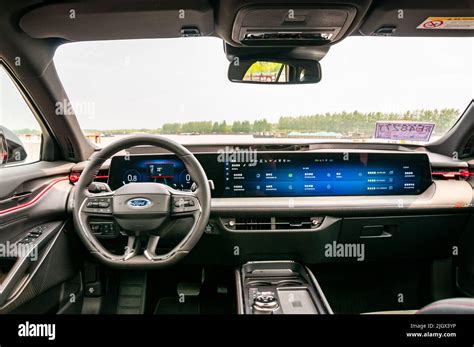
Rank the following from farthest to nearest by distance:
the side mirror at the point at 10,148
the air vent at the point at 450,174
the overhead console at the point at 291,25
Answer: the air vent at the point at 450,174 → the side mirror at the point at 10,148 → the overhead console at the point at 291,25

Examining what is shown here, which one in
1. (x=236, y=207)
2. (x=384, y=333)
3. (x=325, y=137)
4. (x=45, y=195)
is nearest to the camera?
(x=384, y=333)

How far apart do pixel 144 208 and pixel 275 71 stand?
127 centimetres

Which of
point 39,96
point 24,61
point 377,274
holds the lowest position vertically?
point 377,274

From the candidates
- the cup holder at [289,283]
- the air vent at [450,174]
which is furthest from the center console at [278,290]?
the air vent at [450,174]

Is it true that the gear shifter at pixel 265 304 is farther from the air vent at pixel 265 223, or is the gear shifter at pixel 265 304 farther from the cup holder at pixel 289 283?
the air vent at pixel 265 223

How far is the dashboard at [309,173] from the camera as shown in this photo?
243 cm

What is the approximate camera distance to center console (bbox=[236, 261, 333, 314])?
6.19 feet

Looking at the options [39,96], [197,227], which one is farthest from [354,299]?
[39,96]

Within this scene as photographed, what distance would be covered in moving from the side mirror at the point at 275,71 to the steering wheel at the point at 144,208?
2.56 feet

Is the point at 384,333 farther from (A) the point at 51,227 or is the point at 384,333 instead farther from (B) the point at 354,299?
(A) the point at 51,227

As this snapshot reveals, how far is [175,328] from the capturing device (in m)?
1.45

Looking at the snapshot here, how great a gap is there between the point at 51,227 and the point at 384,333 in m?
1.91

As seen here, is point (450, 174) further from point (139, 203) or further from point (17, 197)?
point (17, 197)

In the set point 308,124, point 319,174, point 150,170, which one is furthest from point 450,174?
point 150,170
